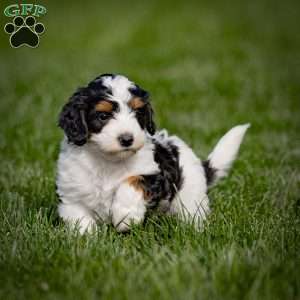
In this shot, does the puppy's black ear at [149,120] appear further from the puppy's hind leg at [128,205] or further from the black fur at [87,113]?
the puppy's hind leg at [128,205]

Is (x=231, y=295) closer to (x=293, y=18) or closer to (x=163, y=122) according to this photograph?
(x=163, y=122)

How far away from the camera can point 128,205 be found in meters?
4.13

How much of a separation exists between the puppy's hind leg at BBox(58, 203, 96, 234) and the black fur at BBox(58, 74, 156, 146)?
427 mm

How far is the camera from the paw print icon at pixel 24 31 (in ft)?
14.9

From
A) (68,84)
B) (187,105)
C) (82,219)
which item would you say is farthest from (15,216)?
(68,84)

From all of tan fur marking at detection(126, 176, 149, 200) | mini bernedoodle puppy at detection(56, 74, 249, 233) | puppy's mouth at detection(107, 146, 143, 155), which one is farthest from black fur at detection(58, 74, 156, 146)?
tan fur marking at detection(126, 176, 149, 200)

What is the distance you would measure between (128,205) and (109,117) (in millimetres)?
567

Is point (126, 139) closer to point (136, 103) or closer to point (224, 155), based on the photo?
point (136, 103)

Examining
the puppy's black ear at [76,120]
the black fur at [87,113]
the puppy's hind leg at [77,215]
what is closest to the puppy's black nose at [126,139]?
the black fur at [87,113]

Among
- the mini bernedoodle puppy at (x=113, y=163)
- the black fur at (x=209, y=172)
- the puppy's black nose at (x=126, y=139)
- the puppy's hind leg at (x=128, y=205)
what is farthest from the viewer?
the black fur at (x=209, y=172)

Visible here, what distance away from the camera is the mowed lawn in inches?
127

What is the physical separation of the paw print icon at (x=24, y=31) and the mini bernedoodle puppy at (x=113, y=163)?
0.61m

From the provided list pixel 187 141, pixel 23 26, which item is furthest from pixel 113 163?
pixel 187 141

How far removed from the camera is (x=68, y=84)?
33.4ft
